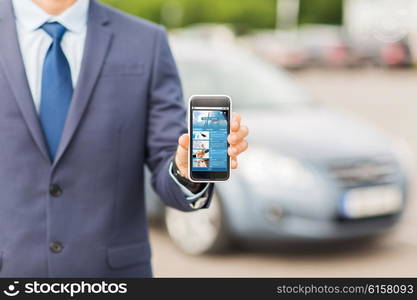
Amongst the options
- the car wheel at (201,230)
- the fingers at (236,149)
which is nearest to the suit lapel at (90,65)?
the fingers at (236,149)

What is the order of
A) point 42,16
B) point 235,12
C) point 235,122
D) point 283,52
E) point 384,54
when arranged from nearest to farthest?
point 235,122
point 42,16
point 384,54
point 283,52
point 235,12

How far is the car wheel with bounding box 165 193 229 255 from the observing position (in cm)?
593

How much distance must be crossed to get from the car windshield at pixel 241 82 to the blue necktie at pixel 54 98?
166 inches

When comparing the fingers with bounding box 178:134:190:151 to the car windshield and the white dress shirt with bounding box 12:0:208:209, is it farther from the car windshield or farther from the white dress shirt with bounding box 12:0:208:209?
the car windshield

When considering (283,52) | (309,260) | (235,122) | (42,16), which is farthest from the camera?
(283,52)

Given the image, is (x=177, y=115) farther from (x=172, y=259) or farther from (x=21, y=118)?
(x=172, y=259)

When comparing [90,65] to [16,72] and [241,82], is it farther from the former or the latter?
[241,82]

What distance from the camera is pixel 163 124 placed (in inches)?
94.1

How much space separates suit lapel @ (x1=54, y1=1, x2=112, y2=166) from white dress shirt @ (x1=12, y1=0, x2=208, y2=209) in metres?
Result: 0.03

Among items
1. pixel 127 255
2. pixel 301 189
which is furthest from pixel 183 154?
pixel 301 189

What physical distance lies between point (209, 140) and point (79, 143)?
35 cm

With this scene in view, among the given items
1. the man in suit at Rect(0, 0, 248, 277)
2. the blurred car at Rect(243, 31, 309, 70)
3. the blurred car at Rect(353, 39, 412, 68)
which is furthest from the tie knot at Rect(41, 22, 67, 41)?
the blurred car at Rect(353, 39, 412, 68)

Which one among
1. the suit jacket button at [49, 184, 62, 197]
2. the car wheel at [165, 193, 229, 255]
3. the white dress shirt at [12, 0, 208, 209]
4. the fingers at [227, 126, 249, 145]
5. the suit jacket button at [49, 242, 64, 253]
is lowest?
the car wheel at [165, 193, 229, 255]

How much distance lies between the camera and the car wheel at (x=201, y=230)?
233 inches
